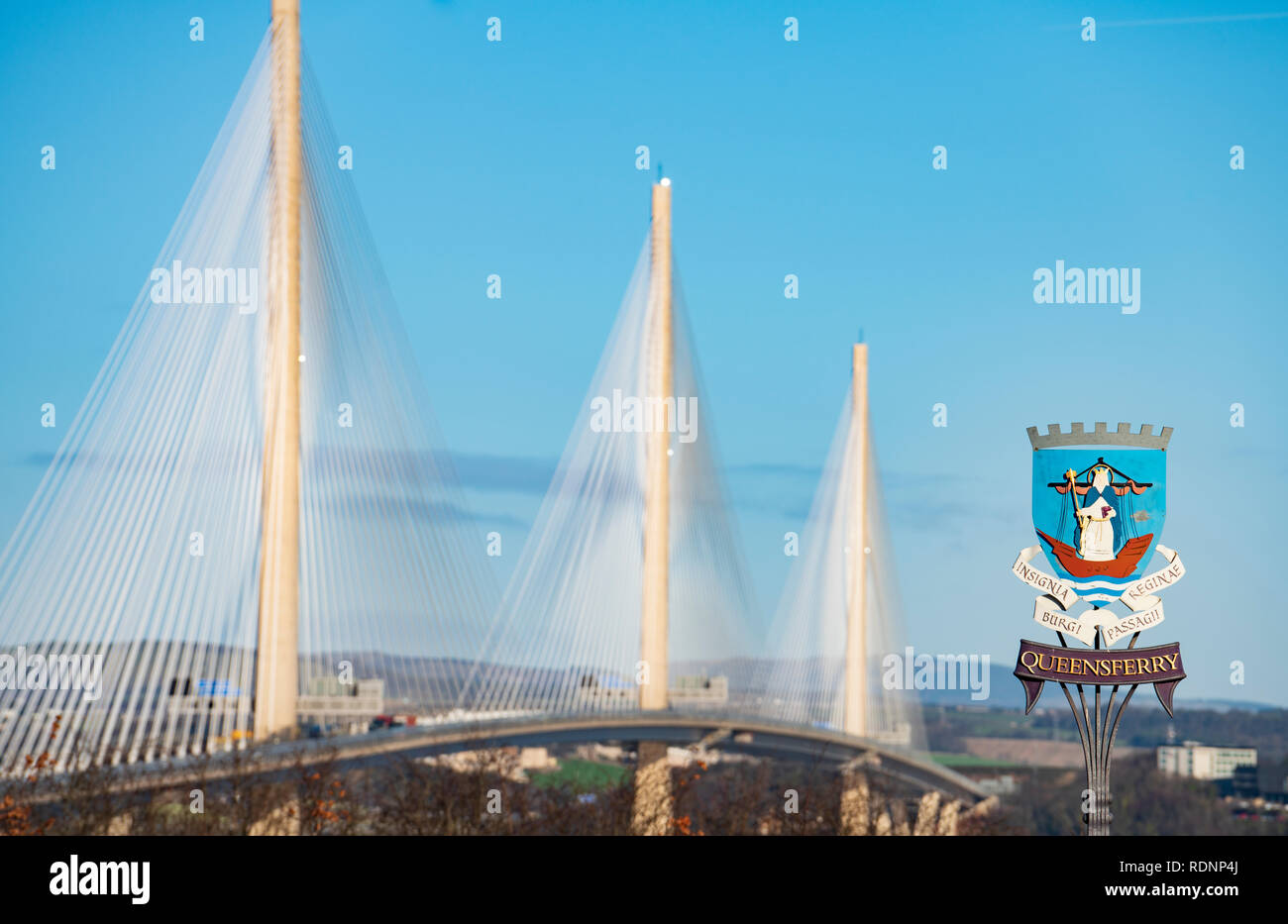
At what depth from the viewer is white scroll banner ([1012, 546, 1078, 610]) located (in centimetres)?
1914

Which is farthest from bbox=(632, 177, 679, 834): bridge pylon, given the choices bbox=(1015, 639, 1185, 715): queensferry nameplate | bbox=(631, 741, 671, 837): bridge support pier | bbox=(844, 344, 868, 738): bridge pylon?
bbox=(1015, 639, 1185, 715): queensferry nameplate

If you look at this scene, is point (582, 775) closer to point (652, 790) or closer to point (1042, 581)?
point (652, 790)

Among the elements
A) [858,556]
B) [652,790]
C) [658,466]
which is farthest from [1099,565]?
[858,556]

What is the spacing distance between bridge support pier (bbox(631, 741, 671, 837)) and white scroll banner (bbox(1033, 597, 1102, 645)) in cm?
1740

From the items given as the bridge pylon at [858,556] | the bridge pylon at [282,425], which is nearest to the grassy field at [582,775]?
the bridge pylon at [858,556]

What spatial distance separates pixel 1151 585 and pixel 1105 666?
3.59 feet

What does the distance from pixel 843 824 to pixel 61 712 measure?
25.1 metres

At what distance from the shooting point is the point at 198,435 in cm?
2683

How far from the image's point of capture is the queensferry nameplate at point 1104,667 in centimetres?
1908

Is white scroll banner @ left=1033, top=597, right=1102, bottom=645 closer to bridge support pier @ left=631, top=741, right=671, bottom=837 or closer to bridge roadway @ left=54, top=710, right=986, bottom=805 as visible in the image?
bridge roadway @ left=54, top=710, right=986, bottom=805

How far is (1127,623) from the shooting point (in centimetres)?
1916
